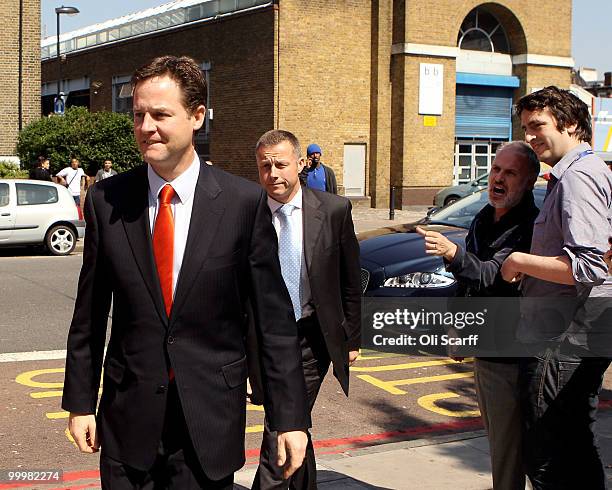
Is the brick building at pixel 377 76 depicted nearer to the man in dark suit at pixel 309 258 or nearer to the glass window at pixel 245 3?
the glass window at pixel 245 3

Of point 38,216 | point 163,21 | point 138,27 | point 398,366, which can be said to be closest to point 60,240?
point 38,216

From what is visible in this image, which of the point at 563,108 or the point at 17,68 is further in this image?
the point at 17,68

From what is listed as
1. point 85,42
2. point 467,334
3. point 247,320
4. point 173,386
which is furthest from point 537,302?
point 85,42

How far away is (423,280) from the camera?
8.41 metres

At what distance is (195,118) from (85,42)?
45.0m

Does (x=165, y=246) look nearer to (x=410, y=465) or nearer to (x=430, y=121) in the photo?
(x=410, y=465)

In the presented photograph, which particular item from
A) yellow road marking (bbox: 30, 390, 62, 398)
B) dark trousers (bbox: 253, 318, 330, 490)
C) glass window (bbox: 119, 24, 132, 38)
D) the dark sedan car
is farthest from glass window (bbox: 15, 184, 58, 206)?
glass window (bbox: 119, 24, 132, 38)

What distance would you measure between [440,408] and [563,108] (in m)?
3.87

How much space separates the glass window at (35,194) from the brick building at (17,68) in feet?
38.3

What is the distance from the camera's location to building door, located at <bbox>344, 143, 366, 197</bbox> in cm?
3434

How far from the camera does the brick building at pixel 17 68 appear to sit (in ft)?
93.4

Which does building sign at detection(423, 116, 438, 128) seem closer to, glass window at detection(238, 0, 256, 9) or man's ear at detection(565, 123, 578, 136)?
glass window at detection(238, 0, 256, 9)

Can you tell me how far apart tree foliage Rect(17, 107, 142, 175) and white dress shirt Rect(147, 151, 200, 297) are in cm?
2411

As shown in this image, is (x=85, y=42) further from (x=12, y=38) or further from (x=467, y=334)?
(x=467, y=334)
